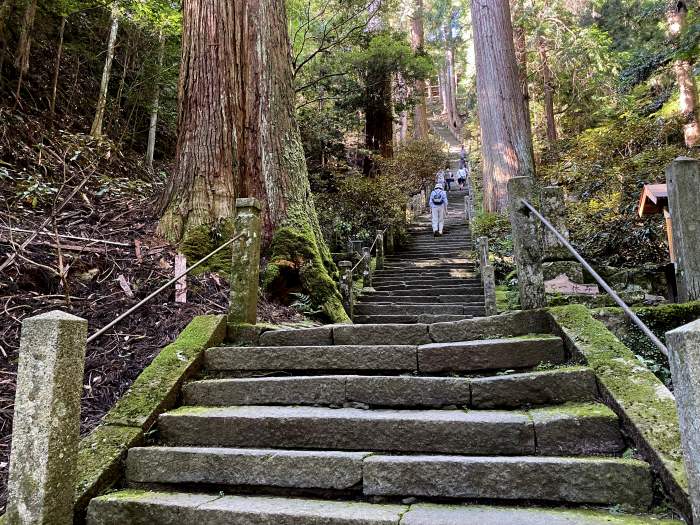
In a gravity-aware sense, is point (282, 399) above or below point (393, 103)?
below

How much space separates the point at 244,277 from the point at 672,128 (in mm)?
10671

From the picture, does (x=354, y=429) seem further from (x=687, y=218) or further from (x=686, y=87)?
(x=686, y=87)

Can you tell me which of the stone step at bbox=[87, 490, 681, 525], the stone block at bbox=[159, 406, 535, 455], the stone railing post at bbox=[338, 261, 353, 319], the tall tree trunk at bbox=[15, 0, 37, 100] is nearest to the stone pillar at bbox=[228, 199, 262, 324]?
the stone block at bbox=[159, 406, 535, 455]

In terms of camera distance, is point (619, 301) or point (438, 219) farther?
point (438, 219)

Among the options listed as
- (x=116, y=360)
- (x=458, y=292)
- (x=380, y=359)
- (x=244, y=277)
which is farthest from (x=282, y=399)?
(x=458, y=292)

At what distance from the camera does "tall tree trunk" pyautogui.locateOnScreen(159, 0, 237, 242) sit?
6.12 metres

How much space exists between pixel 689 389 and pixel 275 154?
565 cm

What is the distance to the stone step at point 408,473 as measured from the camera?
2391 millimetres

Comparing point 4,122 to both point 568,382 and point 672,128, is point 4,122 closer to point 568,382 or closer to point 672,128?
point 568,382

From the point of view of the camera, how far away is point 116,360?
4184 millimetres

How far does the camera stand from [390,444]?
2.92 m

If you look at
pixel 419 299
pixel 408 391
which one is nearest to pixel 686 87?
pixel 419 299

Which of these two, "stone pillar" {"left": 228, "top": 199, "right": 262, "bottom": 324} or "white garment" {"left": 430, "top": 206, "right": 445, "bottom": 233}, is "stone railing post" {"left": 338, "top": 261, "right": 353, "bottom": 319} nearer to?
"stone pillar" {"left": 228, "top": 199, "right": 262, "bottom": 324}

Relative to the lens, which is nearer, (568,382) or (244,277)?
(568,382)
